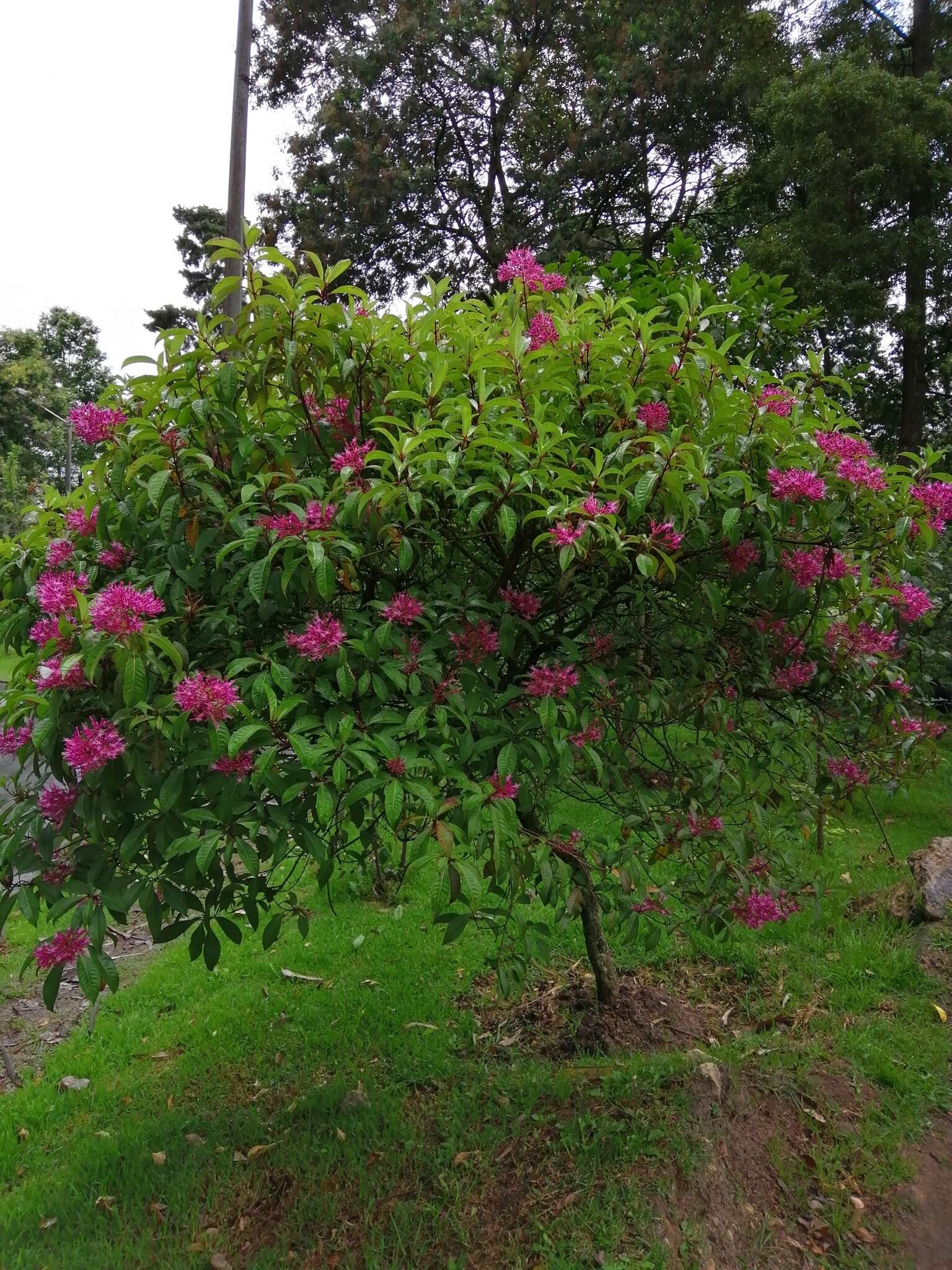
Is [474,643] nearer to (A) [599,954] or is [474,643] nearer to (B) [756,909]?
(B) [756,909]

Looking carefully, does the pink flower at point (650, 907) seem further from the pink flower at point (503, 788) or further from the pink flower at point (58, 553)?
the pink flower at point (58, 553)

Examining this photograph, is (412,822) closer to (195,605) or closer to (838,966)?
(195,605)

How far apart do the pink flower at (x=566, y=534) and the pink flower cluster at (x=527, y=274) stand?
3.38 ft

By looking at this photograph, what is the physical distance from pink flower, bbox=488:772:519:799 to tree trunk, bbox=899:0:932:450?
8.36 meters

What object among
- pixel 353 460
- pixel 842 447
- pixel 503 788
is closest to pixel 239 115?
pixel 353 460

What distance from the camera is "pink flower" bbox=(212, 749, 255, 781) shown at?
5.69ft

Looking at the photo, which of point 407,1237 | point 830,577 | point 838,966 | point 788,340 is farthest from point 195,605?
point 838,966

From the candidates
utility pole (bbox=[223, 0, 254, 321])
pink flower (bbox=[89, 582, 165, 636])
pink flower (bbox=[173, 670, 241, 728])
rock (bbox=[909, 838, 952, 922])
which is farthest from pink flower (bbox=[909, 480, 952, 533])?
utility pole (bbox=[223, 0, 254, 321])

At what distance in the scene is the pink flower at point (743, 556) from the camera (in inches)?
82.3

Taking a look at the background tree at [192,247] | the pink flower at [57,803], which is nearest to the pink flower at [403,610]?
the pink flower at [57,803]

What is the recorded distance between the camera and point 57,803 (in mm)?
1866

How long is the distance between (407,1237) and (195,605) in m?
1.81

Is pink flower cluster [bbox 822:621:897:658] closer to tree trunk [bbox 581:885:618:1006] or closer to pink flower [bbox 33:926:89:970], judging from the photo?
tree trunk [bbox 581:885:618:1006]

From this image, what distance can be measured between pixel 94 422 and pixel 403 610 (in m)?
0.89
